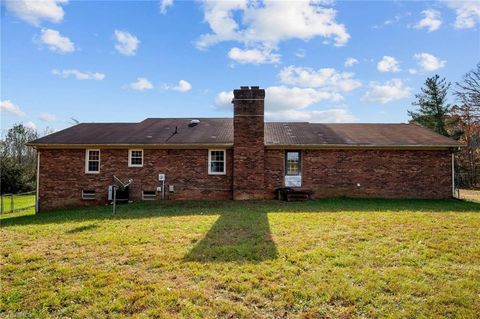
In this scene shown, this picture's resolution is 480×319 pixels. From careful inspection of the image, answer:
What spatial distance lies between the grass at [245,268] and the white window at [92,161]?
596 centimetres

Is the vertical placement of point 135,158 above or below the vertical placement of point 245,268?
above

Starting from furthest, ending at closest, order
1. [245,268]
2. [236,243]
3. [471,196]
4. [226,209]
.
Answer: [471,196]
[226,209]
[236,243]
[245,268]

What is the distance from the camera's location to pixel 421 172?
49.2 ft

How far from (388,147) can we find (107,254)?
42.9ft

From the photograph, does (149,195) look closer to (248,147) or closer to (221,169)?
(221,169)

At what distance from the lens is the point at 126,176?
1509 centimetres

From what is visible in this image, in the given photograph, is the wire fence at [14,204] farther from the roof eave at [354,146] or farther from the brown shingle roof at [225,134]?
the roof eave at [354,146]

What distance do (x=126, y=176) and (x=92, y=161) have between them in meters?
1.86

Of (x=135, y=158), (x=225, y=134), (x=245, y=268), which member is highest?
(x=225, y=134)

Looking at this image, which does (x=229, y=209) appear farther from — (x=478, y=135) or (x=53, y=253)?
(x=478, y=135)

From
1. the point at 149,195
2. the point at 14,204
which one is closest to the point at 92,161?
the point at 149,195

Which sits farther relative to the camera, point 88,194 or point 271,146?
point 88,194

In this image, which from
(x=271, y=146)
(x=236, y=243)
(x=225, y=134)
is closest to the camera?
(x=236, y=243)

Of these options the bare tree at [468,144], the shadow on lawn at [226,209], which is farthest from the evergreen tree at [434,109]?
the shadow on lawn at [226,209]
